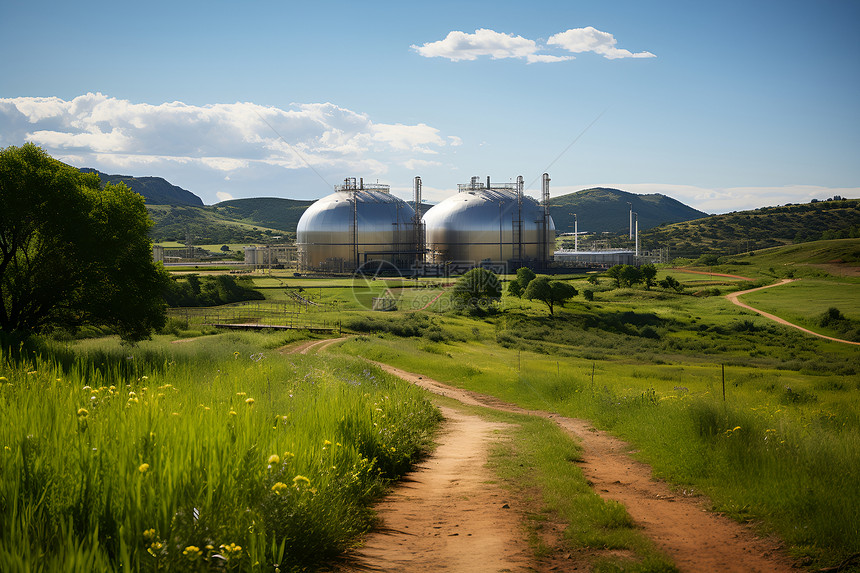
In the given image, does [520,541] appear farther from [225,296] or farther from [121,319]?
[225,296]

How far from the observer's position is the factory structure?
90375 mm

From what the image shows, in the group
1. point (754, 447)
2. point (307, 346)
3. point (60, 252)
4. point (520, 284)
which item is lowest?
point (307, 346)

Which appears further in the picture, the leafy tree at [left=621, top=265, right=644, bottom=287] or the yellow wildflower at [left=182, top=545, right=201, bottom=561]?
the leafy tree at [left=621, top=265, right=644, bottom=287]

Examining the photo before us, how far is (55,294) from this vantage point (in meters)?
21.0

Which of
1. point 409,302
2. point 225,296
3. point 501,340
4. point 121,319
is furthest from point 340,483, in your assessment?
point 225,296

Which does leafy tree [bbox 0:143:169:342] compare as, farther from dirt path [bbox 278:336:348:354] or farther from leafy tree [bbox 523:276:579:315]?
leafy tree [bbox 523:276:579:315]

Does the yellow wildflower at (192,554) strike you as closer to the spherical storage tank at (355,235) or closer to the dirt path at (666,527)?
the dirt path at (666,527)

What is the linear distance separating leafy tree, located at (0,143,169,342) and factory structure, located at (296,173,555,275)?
66.1 metres

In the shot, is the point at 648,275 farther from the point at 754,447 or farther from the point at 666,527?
the point at 666,527

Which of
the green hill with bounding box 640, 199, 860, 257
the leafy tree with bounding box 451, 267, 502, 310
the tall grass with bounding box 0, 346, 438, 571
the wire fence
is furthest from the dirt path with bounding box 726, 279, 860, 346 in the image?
the green hill with bounding box 640, 199, 860, 257

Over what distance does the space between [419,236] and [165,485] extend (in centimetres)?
9101

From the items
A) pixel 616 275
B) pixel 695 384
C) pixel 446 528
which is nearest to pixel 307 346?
pixel 695 384

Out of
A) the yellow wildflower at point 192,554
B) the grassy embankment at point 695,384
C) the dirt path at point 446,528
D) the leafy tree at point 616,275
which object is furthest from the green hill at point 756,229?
the yellow wildflower at point 192,554

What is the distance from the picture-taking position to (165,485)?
205 inches
